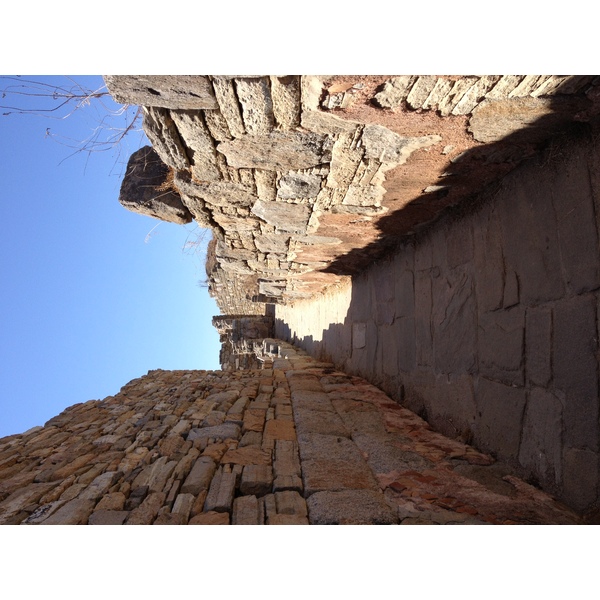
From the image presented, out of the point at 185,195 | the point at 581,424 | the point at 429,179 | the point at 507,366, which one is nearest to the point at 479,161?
the point at 429,179

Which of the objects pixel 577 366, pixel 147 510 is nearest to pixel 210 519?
pixel 147 510

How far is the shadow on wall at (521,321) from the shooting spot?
1599mm

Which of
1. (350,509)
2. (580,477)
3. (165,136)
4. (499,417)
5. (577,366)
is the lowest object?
(350,509)

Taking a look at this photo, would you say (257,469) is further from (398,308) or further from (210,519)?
(398,308)

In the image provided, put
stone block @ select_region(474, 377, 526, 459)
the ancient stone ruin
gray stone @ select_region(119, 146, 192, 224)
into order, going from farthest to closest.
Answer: gray stone @ select_region(119, 146, 192, 224) < stone block @ select_region(474, 377, 526, 459) < the ancient stone ruin

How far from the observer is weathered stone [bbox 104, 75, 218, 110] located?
1460 millimetres

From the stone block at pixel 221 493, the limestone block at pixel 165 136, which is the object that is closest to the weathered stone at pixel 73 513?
the stone block at pixel 221 493

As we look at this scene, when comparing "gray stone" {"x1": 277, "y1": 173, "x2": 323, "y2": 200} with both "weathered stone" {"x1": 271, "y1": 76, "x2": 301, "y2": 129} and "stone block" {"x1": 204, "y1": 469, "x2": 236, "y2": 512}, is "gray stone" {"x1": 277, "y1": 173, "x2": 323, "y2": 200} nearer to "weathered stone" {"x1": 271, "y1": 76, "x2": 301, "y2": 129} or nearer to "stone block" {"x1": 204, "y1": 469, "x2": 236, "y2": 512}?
"weathered stone" {"x1": 271, "y1": 76, "x2": 301, "y2": 129}

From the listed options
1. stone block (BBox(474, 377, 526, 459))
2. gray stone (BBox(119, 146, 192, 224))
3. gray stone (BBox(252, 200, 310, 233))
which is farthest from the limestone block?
stone block (BBox(474, 377, 526, 459))

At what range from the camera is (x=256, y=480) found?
6.77 feet

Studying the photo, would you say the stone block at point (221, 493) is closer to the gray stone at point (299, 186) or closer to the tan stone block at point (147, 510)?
the tan stone block at point (147, 510)

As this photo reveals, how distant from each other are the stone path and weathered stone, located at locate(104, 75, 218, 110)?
1749 millimetres

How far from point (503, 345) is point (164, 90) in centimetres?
199
